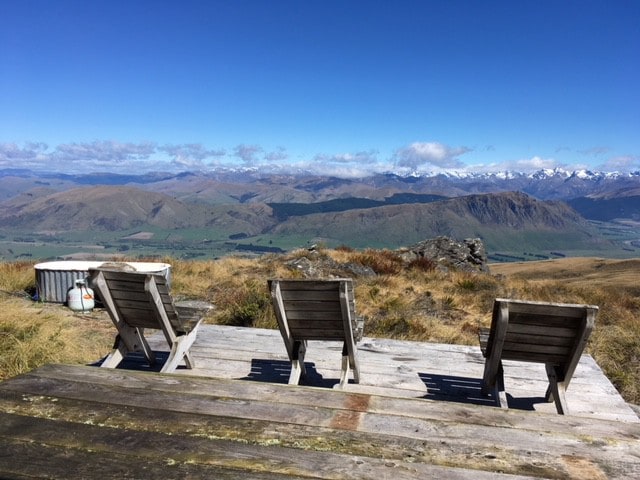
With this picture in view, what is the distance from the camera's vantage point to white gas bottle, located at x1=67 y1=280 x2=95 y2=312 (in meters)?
9.13

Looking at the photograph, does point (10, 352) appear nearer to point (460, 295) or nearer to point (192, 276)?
point (192, 276)

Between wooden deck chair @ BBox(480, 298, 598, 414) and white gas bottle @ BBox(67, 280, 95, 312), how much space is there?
8.14 m

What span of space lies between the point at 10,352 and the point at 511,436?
18.4 ft

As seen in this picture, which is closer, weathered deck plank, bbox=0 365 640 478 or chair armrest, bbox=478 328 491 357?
weathered deck plank, bbox=0 365 640 478

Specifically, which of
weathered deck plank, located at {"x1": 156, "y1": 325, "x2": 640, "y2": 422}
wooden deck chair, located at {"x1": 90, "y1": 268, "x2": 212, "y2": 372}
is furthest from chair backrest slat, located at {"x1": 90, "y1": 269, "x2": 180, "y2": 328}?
weathered deck plank, located at {"x1": 156, "y1": 325, "x2": 640, "y2": 422}

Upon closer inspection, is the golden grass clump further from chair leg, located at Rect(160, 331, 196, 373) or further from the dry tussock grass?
chair leg, located at Rect(160, 331, 196, 373)

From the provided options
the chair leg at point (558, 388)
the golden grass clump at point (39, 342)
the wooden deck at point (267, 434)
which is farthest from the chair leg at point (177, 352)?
the chair leg at point (558, 388)

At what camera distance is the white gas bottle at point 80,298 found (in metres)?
9.13

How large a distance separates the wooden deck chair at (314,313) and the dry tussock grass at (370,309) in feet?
10.9

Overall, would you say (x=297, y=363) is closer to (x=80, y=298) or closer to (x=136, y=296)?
(x=136, y=296)

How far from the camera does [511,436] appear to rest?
80.7 inches

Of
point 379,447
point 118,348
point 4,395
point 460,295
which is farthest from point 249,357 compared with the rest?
point 460,295

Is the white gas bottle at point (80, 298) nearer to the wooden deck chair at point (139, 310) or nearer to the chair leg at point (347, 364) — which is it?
the wooden deck chair at point (139, 310)

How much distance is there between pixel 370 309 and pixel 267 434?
789cm
